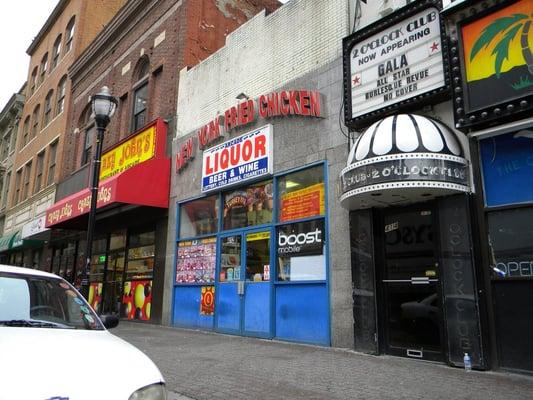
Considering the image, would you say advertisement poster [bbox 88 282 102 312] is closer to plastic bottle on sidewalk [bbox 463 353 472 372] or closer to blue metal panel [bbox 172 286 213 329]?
blue metal panel [bbox 172 286 213 329]

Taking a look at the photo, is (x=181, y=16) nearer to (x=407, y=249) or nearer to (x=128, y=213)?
(x=128, y=213)

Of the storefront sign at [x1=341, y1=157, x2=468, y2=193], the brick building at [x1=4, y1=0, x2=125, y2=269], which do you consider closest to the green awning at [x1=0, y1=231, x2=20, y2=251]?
the brick building at [x1=4, y1=0, x2=125, y2=269]

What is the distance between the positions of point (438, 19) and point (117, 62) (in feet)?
49.7

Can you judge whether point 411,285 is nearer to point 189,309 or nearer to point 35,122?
point 189,309

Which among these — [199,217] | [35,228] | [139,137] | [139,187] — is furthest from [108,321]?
[35,228]

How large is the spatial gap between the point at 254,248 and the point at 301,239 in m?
1.62

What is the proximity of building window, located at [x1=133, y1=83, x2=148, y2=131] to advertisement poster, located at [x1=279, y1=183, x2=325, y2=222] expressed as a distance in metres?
8.71

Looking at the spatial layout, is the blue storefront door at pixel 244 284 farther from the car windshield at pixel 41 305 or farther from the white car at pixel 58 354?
the white car at pixel 58 354

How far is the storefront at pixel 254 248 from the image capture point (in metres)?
9.48

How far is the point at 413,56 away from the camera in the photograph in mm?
8188

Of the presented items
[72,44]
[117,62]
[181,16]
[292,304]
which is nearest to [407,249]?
[292,304]

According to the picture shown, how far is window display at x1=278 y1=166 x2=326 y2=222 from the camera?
967 centimetres

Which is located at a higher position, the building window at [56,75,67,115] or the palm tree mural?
the building window at [56,75,67,115]

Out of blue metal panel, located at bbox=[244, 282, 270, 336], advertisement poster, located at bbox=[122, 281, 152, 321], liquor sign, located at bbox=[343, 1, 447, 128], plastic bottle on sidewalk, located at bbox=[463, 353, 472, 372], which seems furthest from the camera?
advertisement poster, located at bbox=[122, 281, 152, 321]
